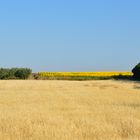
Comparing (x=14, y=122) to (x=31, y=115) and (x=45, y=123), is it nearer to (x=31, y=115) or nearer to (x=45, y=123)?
(x=45, y=123)

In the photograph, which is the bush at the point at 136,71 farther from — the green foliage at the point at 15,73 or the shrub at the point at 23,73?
the green foliage at the point at 15,73

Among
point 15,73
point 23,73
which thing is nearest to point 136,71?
point 23,73

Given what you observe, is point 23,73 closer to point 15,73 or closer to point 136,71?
point 15,73

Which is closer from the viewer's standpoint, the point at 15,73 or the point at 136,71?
the point at 136,71

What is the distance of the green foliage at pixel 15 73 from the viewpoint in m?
80.2

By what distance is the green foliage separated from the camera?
80250mm

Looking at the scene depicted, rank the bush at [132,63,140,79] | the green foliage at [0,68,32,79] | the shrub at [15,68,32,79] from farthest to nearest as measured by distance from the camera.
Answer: the green foliage at [0,68,32,79] < the shrub at [15,68,32,79] < the bush at [132,63,140,79]

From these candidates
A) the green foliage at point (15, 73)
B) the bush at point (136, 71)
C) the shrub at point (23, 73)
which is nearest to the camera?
the bush at point (136, 71)

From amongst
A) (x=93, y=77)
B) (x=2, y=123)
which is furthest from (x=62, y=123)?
(x=93, y=77)

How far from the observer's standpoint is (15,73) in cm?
8162

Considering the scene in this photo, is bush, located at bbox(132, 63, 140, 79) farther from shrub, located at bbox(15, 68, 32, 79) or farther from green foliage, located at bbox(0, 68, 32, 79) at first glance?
green foliage, located at bbox(0, 68, 32, 79)

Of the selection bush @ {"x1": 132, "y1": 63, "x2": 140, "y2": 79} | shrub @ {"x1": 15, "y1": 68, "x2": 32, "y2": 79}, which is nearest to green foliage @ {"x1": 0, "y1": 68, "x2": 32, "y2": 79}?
shrub @ {"x1": 15, "y1": 68, "x2": 32, "y2": 79}

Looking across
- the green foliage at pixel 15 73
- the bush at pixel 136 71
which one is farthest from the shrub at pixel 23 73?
the bush at pixel 136 71

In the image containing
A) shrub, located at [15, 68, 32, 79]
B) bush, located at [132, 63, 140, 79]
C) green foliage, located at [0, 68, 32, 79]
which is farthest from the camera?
green foliage, located at [0, 68, 32, 79]
